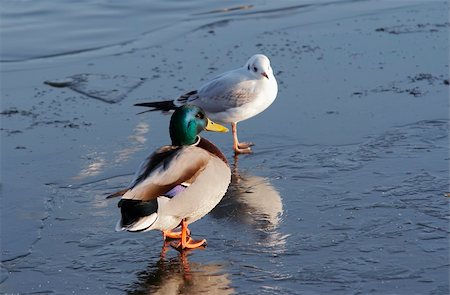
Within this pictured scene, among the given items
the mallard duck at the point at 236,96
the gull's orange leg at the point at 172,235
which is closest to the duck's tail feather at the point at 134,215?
the gull's orange leg at the point at 172,235

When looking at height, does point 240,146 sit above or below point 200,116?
below

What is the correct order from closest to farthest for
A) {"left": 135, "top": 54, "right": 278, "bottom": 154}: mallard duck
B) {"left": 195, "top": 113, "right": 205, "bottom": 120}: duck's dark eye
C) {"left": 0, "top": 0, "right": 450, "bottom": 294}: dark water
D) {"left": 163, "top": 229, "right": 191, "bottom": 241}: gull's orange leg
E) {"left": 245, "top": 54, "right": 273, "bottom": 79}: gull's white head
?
1. {"left": 0, "top": 0, "right": 450, "bottom": 294}: dark water
2. {"left": 163, "top": 229, "right": 191, "bottom": 241}: gull's orange leg
3. {"left": 195, "top": 113, "right": 205, "bottom": 120}: duck's dark eye
4. {"left": 135, "top": 54, "right": 278, "bottom": 154}: mallard duck
5. {"left": 245, "top": 54, "right": 273, "bottom": 79}: gull's white head

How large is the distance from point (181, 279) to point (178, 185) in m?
0.62

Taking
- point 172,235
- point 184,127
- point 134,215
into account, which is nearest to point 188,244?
point 172,235

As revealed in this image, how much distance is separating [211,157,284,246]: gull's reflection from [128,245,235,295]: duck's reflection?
0.55 m

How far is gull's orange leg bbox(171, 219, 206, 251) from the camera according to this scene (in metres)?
5.86

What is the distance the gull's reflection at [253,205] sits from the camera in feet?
20.3

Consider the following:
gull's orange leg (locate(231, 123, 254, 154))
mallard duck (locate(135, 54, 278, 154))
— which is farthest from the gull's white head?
gull's orange leg (locate(231, 123, 254, 154))

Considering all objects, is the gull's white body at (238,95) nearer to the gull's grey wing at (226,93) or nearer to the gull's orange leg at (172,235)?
the gull's grey wing at (226,93)

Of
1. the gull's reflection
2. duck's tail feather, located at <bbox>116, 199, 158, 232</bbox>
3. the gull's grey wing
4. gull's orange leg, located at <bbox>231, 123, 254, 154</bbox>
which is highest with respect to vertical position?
duck's tail feather, located at <bbox>116, 199, 158, 232</bbox>

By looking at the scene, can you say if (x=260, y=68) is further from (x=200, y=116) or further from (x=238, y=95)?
(x=200, y=116)

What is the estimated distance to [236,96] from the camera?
8.06 m

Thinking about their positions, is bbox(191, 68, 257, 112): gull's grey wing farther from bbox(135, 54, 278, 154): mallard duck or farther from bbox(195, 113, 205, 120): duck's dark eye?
bbox(195, 113, 205, 120): duck's dark eye

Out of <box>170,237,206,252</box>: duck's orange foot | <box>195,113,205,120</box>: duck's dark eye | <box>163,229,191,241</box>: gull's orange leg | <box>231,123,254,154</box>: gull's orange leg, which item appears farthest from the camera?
<box>231,123,254,154</box>: gull's orange leg
